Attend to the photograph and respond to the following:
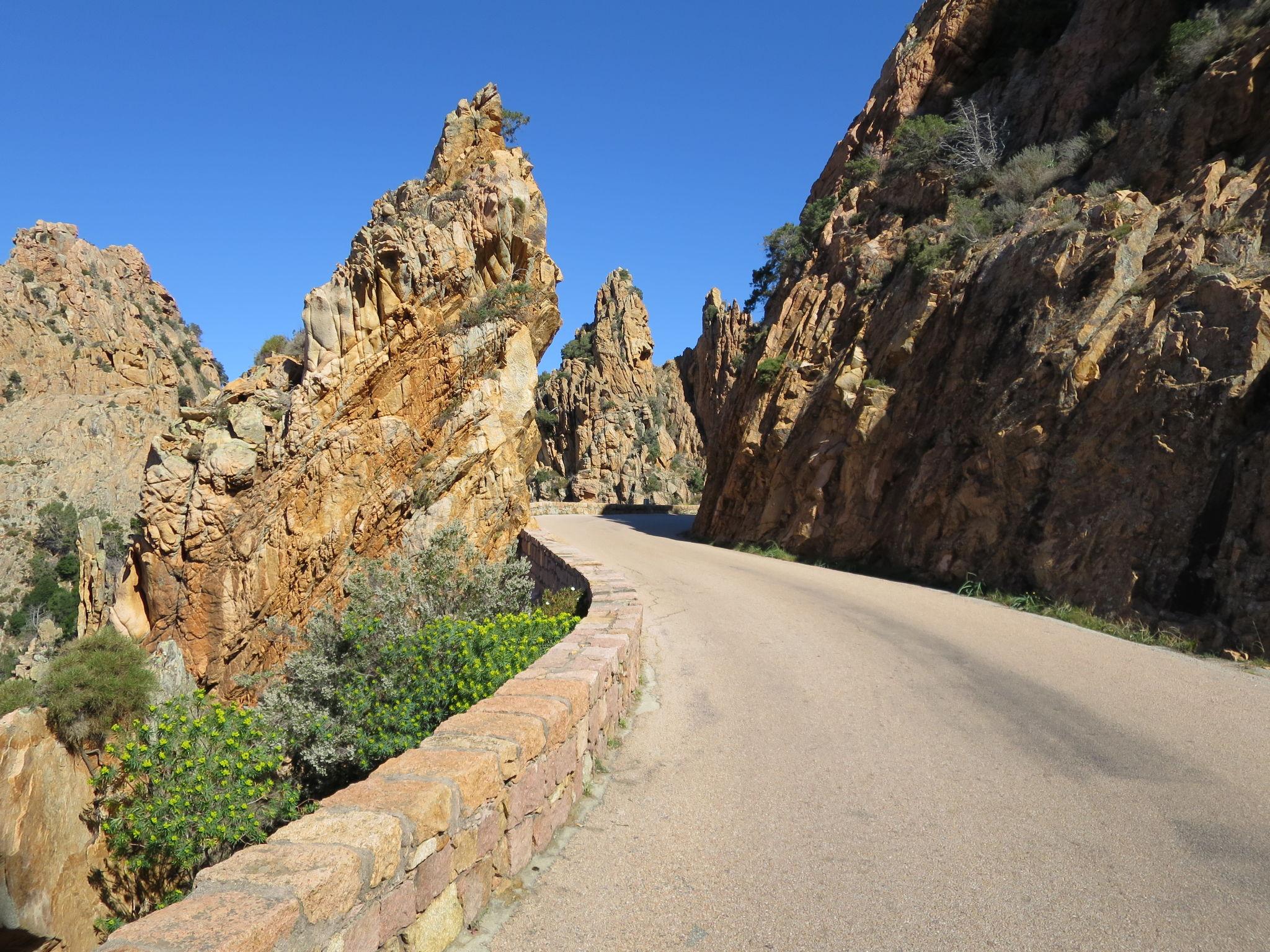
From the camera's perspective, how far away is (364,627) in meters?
7.52

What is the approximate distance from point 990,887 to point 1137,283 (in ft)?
38.8

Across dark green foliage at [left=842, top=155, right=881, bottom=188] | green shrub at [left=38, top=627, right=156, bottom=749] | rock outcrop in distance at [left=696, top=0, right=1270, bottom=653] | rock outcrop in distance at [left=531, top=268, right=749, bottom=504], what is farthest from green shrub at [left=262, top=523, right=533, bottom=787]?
rock outcrop in distance at [left=531, top=268, right=749, bottom=504]

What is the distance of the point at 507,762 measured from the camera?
364 centimetres

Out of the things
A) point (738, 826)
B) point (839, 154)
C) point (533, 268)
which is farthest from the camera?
point (839, 154)

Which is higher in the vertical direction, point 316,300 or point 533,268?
point 533,268

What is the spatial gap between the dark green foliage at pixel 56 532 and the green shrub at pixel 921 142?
58.9m

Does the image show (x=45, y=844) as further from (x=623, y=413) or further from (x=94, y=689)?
(x=623, y=413)

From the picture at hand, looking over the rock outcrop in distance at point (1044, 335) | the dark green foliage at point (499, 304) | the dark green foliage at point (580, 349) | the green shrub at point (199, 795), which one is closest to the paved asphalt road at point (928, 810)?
the rock outcrop in distance at point (1044, 335)

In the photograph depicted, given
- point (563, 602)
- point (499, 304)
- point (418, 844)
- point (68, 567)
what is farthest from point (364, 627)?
point (68, 567)

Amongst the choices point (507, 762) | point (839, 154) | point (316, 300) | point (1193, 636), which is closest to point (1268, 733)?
point (1193, 636)

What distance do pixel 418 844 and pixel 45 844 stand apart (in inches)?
359

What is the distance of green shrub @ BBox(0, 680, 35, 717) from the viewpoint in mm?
12797

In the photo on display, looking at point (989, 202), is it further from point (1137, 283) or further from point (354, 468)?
point (354, 468)

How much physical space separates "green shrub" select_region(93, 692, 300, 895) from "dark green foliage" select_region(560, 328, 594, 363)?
57.7 m
